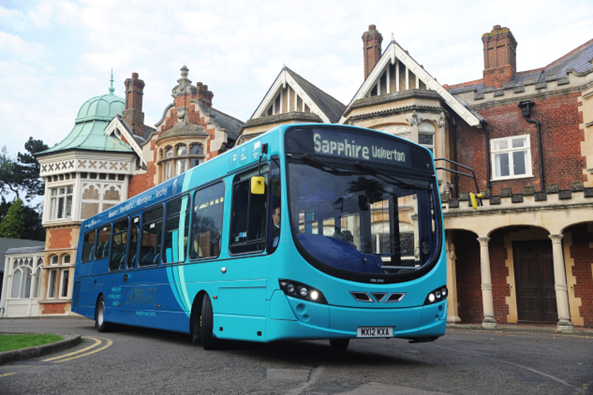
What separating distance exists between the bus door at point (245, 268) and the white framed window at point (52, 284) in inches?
1014

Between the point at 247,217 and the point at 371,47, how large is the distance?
1941 cm

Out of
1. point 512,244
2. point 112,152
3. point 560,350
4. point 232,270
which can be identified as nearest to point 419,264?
point 232,270

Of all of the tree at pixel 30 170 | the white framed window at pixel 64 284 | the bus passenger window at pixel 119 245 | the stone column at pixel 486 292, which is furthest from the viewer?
the tree at pixel 30 170

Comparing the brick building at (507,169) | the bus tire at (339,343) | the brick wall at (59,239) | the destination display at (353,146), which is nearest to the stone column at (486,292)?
the brick building at (507,169)

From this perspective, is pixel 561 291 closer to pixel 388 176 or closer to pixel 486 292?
pixel 486 292

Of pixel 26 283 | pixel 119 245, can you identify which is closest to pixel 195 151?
pixel 26 283

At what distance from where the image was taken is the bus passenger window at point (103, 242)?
13711 millimetres

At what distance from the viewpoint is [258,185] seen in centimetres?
698

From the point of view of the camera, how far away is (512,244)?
18.8 metres

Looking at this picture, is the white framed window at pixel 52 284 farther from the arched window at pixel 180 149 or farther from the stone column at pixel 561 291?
the stone column at pixel 561 291

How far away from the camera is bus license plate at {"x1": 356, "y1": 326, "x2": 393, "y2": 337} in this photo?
6848 millimetres

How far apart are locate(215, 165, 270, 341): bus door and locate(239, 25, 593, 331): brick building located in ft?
37.2

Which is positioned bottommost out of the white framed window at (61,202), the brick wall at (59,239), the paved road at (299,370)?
the paved road at (299,370)

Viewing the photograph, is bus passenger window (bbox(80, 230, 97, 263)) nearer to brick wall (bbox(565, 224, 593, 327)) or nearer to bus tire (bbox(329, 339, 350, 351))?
bus tire (bbox(329, 339, 350, 351))
